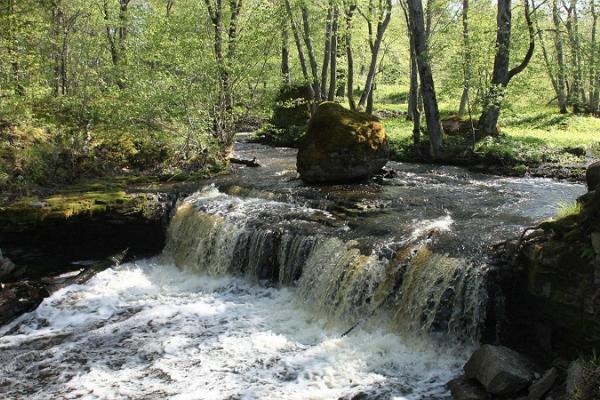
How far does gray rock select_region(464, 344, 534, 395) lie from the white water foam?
582mm

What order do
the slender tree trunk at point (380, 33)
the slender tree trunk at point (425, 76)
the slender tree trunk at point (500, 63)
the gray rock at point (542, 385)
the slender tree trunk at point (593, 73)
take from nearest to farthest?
the gray rock at point (542, 385) → the slender tree trunk at point (425, 76) → the slender tree trunk at point (500, 63) → the slender tree trunk at point (380, 33) → the slender tree trunk at point (593, 73)

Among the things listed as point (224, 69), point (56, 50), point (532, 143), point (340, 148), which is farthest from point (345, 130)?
point (56, 50)

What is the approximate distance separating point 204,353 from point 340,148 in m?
7.48

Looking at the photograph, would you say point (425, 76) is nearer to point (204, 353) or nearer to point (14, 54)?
point (204, 353)

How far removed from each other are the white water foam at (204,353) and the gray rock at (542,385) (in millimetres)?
1103

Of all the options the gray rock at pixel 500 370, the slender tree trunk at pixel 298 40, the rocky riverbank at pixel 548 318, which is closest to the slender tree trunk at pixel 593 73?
the slender tree trunk at pixel 298 40

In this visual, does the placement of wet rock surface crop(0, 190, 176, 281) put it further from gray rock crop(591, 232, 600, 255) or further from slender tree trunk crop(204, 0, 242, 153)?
gray rock crop(591, 232, 600, 255)

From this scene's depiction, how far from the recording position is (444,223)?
9.79m

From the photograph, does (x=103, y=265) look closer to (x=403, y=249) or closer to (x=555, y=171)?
(x=403, y=249)

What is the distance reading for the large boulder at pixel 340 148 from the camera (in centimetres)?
1361

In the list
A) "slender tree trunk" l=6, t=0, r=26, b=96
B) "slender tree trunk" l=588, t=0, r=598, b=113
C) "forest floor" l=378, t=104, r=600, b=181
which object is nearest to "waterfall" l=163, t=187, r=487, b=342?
"slender tree trunk" l=6, t=0, r=26, b=96

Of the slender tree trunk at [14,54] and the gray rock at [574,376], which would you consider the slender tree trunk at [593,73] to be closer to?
the gray rock at [574,376]

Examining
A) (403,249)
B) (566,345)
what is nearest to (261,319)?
(403,249)

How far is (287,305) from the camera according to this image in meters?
9.55
